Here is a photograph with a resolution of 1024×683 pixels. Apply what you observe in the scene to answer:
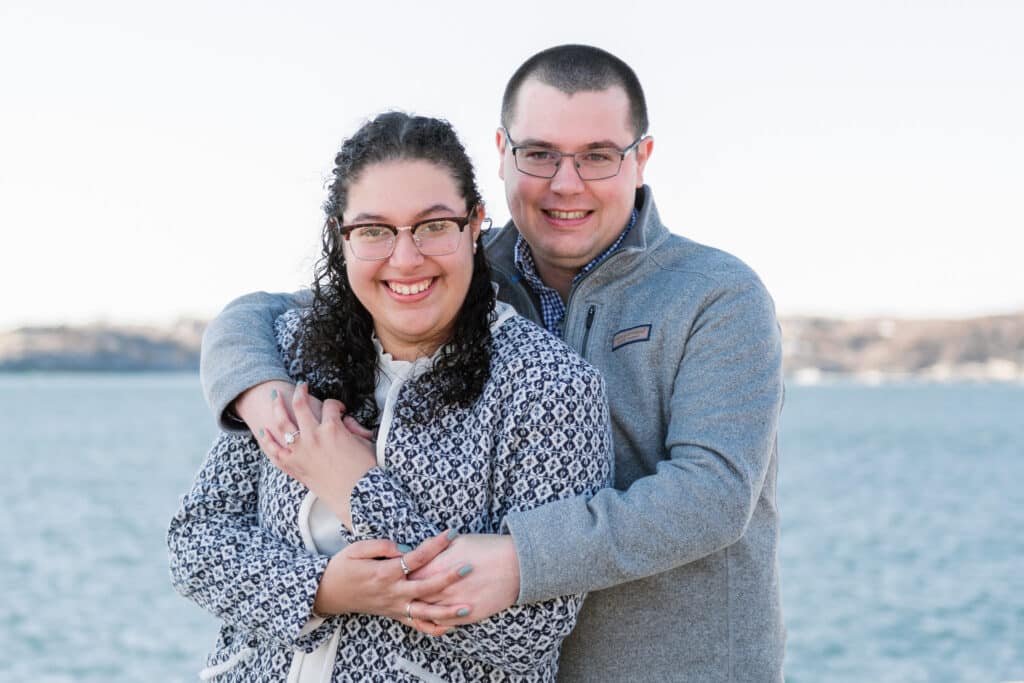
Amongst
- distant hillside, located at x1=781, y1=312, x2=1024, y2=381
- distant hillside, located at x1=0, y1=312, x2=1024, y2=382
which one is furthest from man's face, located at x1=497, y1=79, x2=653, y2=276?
distant hillside, located at x1=781, y1=312, x2=1024, y2=381

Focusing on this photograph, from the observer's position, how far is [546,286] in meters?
2.97

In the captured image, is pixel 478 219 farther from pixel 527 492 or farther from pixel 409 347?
pixel 527 492

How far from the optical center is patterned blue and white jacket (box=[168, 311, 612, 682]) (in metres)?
2.19

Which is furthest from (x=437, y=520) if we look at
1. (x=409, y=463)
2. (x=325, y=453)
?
(x=325, y=453)

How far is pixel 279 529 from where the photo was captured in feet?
7.70

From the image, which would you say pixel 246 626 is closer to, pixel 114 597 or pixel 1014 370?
pixel 114 597

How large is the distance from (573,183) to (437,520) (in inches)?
41.4

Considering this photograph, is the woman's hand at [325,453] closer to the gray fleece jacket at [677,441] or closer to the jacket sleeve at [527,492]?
the jacket sleeve at [527,492]

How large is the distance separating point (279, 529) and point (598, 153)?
1300 millimetres

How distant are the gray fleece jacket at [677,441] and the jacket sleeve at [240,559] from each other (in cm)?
13

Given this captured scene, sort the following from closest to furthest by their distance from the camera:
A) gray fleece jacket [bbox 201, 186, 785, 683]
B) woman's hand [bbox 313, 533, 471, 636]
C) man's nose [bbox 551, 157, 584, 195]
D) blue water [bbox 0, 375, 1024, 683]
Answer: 1. woman's hand [bbox 313, 533, 471, 636]
2. gray fleece jacket [bbox 201, 186, 785, 683]
3. man's nose [bbox 551, 157, 584, 195]
4. blue water [bbox 0, 375, 1024, 683]

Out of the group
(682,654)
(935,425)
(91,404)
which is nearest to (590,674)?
(682,654)

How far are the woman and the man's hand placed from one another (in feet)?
0.14

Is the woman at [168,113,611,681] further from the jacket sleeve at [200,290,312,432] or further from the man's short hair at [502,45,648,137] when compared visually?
the man's short hair at [502,45,648,137]
